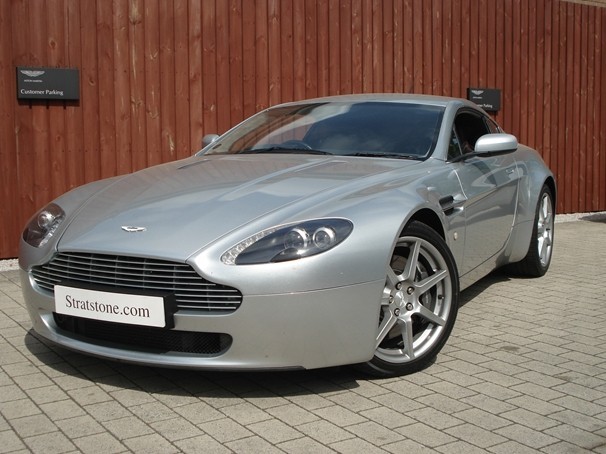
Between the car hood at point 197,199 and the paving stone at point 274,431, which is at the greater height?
Answer: the car hood at point 197,199

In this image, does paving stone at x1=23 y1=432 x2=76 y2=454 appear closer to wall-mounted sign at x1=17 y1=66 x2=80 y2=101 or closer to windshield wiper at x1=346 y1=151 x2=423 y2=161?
windshield wiper at x1=346 y1=151 x2=423 y2=161

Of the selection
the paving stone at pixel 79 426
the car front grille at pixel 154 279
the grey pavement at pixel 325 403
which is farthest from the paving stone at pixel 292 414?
the paving stone at pixel 79 426

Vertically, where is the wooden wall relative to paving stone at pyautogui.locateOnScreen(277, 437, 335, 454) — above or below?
above

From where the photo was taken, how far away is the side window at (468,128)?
18.5 ft

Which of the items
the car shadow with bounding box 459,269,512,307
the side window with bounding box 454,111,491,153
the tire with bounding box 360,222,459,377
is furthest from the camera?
the car shadow with bounding box 459,269,512,307

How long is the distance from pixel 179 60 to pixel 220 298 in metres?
5.01

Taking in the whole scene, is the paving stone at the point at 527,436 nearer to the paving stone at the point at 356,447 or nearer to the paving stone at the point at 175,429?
the paving stone at the point at 356,447

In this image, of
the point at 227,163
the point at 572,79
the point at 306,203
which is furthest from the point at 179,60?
the point at 572,79

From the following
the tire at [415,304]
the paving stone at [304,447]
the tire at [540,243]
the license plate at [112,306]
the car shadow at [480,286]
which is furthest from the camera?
the tire at [540,243]

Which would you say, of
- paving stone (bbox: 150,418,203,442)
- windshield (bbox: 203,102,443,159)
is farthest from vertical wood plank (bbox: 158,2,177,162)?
paving stone (bbox: 150,418,203,442)

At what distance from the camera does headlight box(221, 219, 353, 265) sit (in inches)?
147

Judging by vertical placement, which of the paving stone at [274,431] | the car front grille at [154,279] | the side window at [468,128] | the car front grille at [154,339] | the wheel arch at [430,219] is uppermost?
the side window at [468,128]

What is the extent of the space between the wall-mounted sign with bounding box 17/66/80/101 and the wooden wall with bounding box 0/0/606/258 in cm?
8

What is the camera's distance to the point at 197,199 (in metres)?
4.25
